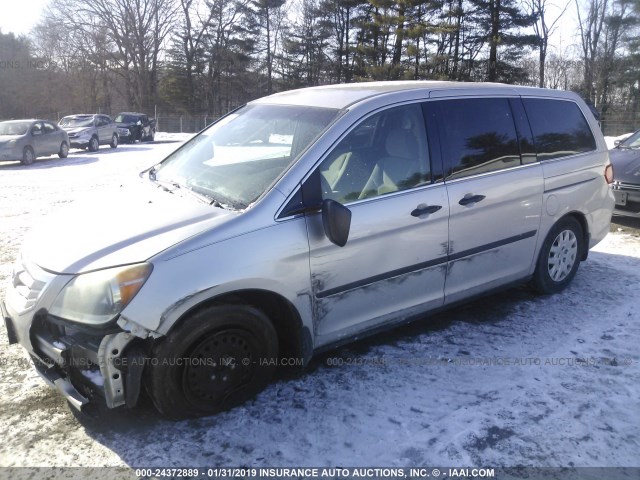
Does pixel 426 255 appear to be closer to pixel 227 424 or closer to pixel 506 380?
pixel 506 380

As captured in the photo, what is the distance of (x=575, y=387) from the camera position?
3.46m

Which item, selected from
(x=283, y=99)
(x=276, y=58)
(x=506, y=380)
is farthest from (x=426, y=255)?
(x=276, y=58)

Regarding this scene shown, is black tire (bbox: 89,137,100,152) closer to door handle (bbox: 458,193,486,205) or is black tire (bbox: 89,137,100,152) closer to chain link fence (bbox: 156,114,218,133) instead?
chain link fence (bbox: 156,114,218,133)

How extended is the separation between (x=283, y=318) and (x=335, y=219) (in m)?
0.70

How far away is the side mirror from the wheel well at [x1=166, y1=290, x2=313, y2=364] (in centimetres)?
49

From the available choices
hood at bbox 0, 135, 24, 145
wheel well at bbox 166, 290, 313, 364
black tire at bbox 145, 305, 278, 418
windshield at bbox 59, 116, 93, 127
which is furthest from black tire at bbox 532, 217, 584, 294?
windshield at bbox 59, 116, 93, 127

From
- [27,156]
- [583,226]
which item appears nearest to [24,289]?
[583,226]

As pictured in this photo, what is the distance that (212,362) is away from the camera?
10.1ft

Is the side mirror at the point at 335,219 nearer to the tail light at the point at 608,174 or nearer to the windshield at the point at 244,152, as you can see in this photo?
the windshield at the point at 244,152

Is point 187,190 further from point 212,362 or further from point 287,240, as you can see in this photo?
point 212,362

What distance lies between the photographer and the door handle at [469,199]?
154 inches

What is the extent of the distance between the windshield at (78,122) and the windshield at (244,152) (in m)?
21.5

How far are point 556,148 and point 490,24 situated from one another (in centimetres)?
3654

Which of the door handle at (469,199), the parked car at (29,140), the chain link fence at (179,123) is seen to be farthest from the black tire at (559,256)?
the chain link fence at (179,123)
